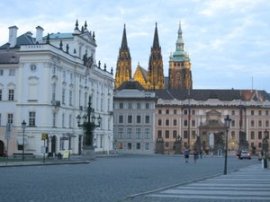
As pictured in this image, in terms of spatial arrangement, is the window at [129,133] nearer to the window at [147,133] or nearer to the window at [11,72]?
the window at [147,133]

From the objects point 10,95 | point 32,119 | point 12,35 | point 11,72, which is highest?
point 12,35

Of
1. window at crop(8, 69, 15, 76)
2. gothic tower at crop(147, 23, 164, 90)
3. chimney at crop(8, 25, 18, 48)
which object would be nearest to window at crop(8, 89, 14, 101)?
window at crop(8, 69, 15, 76)

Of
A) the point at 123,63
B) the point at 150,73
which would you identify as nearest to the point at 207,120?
the point at 123,63

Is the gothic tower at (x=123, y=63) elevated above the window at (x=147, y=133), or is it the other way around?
the gothic tower at (x=123, y=63)

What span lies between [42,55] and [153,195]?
60.4 meters

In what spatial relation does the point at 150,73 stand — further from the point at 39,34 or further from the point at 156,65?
the point at 39,34

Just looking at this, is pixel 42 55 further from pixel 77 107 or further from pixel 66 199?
pixel 66 199

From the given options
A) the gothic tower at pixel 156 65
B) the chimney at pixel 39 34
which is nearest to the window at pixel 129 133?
the gothic tower at pixel 156 65

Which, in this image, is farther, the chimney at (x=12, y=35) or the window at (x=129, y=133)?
the window at (x=129, y=133)

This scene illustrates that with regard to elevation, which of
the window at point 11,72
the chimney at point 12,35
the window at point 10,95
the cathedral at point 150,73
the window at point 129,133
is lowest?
the window at point 129,133


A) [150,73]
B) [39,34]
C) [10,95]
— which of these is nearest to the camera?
[10,95]

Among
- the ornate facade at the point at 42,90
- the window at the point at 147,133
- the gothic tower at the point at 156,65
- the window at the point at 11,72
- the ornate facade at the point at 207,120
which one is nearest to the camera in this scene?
the ornate facade at the point at 42,90

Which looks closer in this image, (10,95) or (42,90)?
(42,90)

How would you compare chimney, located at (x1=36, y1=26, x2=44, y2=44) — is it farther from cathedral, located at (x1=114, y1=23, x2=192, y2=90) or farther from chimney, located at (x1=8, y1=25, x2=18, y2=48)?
cathedral, located at (x1=114, y1=23, x2=192, y2=90)
